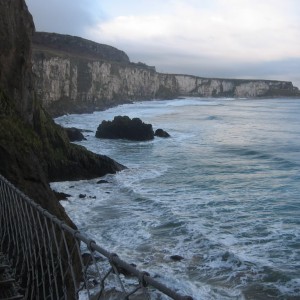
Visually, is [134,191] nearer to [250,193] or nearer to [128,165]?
[250,193]

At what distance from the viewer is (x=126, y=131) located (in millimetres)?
38344

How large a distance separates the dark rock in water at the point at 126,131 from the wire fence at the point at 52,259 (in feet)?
89.6

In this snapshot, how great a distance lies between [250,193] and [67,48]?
96.6 meters

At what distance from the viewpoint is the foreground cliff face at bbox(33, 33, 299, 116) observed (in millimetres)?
67025

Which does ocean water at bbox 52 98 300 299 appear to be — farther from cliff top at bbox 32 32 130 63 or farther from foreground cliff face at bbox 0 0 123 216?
cliff top at bbox 32 32 130 63

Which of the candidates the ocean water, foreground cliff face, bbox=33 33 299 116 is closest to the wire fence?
the ocean water

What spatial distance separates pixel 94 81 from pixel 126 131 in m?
56.1

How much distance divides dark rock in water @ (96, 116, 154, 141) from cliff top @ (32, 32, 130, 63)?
2181 inches

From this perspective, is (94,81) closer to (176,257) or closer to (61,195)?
(61,195)

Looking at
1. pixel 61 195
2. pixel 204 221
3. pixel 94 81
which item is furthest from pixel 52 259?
pixel 94 81

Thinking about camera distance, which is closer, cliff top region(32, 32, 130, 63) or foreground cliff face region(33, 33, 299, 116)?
foreground cliff face region(33, 33, 299, 116)

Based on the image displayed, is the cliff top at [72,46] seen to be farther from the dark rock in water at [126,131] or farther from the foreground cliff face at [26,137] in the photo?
the foreground cliff face at [26,137]

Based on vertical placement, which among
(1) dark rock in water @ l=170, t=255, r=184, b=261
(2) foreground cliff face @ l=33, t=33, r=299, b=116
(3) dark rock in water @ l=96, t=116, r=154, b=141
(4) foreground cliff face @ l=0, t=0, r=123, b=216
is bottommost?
(1) dark rock in water @ l=170, t=255, r=184, b=261

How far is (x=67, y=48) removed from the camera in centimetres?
10625
